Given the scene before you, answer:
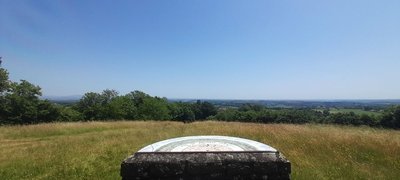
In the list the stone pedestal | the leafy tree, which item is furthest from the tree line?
the stone pedestal

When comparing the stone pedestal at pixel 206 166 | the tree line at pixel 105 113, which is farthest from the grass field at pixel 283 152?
the tree line at pixel 105 113

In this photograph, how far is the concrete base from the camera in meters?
4.25

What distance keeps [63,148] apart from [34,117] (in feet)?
143

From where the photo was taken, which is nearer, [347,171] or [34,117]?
[347,171]

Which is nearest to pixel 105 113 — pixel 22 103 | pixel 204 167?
pixel 22 103

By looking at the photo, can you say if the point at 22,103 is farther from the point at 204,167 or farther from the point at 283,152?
the point at 204,167

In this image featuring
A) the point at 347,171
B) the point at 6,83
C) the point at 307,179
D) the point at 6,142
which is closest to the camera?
the point at 307,179

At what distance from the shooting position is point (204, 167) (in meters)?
4.25

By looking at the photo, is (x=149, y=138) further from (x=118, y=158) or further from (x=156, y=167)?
(x=156, y=167)

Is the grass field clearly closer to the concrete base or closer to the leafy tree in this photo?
the concrete base

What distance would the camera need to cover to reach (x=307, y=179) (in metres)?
7.56

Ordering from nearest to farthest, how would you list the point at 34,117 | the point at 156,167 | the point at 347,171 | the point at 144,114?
the point at 156,167 → the point at 347,171 → the point at 34,117 → the point at 144,114

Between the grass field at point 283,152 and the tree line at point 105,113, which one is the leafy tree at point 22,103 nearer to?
the tree line at point 105,113

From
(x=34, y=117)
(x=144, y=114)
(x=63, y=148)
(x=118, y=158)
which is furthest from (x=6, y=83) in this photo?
(x=118, y=158)
